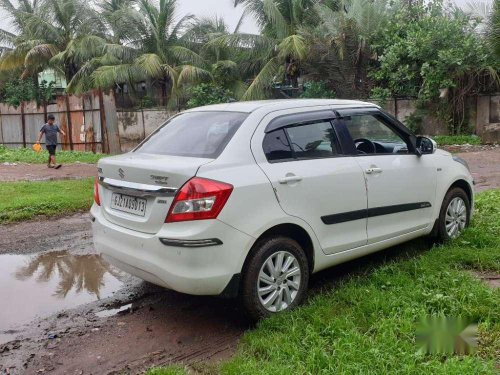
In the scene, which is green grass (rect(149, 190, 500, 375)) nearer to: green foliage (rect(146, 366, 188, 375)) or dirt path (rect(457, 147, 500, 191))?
green foliage (rect(146, 366, 188, 375))

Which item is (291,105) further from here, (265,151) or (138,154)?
(138,154)

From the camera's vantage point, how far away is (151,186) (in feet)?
12.2

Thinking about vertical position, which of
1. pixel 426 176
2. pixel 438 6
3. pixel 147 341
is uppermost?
pixel 438 6

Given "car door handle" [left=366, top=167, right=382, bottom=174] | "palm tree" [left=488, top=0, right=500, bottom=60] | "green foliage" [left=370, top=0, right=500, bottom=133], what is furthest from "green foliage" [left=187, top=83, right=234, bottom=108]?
"car door handle" [left=366, top=167, right=382, bottom=174]

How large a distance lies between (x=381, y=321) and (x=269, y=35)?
19.3 metres

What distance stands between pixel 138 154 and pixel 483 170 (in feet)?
31.3

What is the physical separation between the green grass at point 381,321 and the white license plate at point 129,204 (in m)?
1.19

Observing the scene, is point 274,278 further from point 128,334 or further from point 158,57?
point 158,57

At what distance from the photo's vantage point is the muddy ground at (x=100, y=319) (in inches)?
139

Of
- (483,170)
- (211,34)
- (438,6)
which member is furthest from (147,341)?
(211,34)

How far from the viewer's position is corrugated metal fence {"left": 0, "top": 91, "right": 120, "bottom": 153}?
61.0ft

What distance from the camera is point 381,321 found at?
3.59 meters

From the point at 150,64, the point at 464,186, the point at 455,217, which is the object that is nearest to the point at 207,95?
the point at 150,64

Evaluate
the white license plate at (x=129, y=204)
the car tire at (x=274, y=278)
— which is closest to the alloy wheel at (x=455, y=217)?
the car tire at (x=274, y=278)
